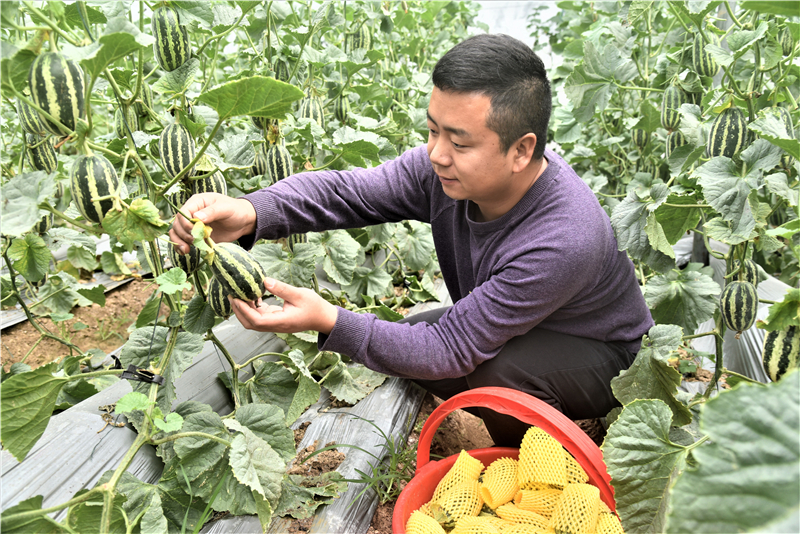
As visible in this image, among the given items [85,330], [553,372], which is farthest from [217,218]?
[85,330]

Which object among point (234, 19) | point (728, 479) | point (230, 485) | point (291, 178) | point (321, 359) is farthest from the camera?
point (321, 359)

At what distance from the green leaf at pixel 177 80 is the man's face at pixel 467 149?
62cm

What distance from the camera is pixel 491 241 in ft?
5.87

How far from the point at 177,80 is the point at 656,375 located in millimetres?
1517

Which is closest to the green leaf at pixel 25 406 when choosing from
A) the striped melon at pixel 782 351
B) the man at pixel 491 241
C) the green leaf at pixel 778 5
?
the man at pixel 491 241

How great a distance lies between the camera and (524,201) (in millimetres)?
1723

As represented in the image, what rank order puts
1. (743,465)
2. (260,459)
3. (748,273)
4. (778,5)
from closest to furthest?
(743,465) → (778,5) → (260,459) → (748,273)

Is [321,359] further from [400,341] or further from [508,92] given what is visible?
[508,92]

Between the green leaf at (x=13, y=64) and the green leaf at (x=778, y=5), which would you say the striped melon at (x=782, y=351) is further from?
the green leaf at (x=13, y=64)

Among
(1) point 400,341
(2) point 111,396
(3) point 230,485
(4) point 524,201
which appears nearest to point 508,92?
(4) point 524,201

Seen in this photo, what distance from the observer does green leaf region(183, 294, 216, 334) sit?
4.98 ft

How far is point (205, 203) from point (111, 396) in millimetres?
646

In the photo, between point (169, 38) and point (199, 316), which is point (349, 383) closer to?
point (199, 316)

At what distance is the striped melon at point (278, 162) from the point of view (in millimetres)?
1838
